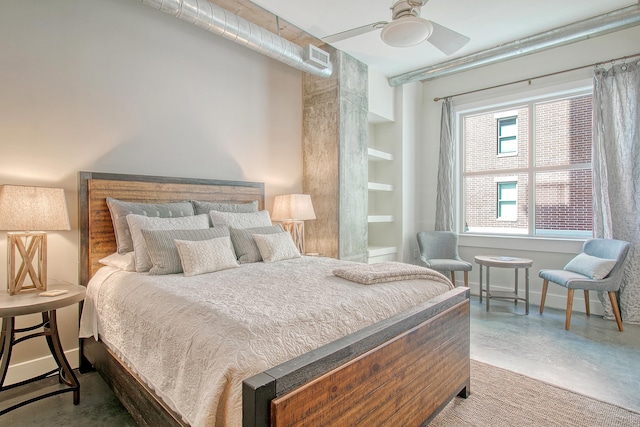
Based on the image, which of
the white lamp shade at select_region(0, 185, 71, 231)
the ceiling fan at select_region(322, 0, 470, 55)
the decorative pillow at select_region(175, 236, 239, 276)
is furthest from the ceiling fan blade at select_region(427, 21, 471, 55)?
the white lamp shade at select_region(0, 185, 71, 231)

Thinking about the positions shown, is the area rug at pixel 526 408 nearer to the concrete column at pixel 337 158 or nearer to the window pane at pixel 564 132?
the concrete column at pixel 337 158

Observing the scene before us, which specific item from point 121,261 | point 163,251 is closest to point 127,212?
point 121,261

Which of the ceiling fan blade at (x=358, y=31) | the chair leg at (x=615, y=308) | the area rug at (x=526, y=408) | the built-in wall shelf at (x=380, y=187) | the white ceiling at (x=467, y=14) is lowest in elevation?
the area rug at (x=526, y=408)

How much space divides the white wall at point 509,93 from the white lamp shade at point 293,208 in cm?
216

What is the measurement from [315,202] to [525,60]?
3101 mm

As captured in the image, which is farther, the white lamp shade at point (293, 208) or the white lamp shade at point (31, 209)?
the white lamp shade at point (293, 208)

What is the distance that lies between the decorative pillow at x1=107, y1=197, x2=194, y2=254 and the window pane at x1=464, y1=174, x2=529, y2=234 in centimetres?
386

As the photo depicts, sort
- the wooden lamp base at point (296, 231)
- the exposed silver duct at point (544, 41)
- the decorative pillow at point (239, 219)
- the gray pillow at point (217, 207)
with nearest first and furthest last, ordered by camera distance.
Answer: the decorative pillow at point (239, 219), the gray pillow at point (217, 207), the exposed silver duct at point (544, 41), the wooden lamp base at point (296, 231)

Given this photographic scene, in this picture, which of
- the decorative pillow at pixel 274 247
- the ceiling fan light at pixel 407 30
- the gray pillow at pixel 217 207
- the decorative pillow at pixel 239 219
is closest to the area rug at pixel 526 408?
the decorative pillow at pixel 274 247

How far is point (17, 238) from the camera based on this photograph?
2.12 meters

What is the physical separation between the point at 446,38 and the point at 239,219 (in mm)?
2161

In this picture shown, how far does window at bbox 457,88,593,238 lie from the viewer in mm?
4043

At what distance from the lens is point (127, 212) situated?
259 cm

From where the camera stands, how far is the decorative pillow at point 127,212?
2.52m
